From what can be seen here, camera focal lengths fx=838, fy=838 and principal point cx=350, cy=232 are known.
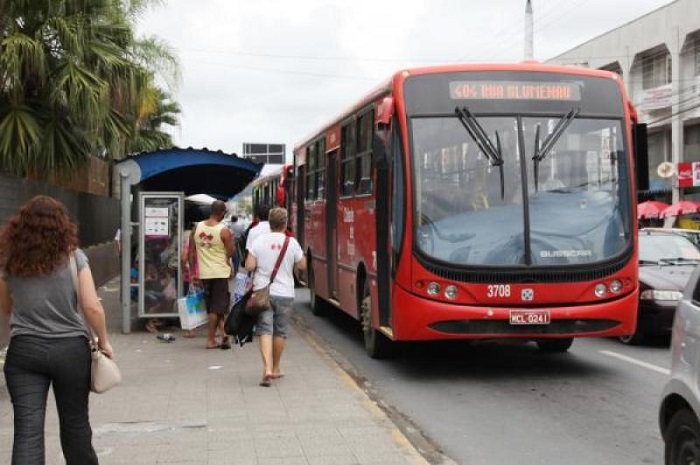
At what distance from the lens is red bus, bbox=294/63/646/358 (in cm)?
847

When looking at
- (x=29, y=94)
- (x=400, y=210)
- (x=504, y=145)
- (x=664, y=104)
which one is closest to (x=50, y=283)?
(x=400, y=210)

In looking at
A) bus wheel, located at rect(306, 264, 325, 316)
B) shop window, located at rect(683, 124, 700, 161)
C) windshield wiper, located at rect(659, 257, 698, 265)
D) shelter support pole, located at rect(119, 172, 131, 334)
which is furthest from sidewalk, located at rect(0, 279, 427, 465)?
shop window, located at rect(683, 124, 700, 161)

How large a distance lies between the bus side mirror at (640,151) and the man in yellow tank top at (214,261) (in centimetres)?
513

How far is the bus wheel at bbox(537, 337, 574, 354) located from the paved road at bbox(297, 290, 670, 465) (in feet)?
0.36

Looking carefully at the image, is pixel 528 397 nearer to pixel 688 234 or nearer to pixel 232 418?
pixel 232 418

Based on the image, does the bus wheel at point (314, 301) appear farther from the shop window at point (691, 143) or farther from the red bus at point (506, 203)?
the shop window at point (691, 143)

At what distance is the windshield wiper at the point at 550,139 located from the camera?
8695mm

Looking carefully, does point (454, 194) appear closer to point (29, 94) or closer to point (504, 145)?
point (504, 145)

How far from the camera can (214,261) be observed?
36.4ft

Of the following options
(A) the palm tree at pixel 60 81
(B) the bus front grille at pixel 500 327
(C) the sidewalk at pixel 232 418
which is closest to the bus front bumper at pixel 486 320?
(B) the bus front grille at pixel 500 327

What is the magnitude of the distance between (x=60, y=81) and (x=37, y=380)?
9.02 metres

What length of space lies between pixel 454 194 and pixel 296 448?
11.9ft

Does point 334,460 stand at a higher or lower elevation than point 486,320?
lower

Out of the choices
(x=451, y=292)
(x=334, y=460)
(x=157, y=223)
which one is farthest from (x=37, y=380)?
(x=157, y=223)
